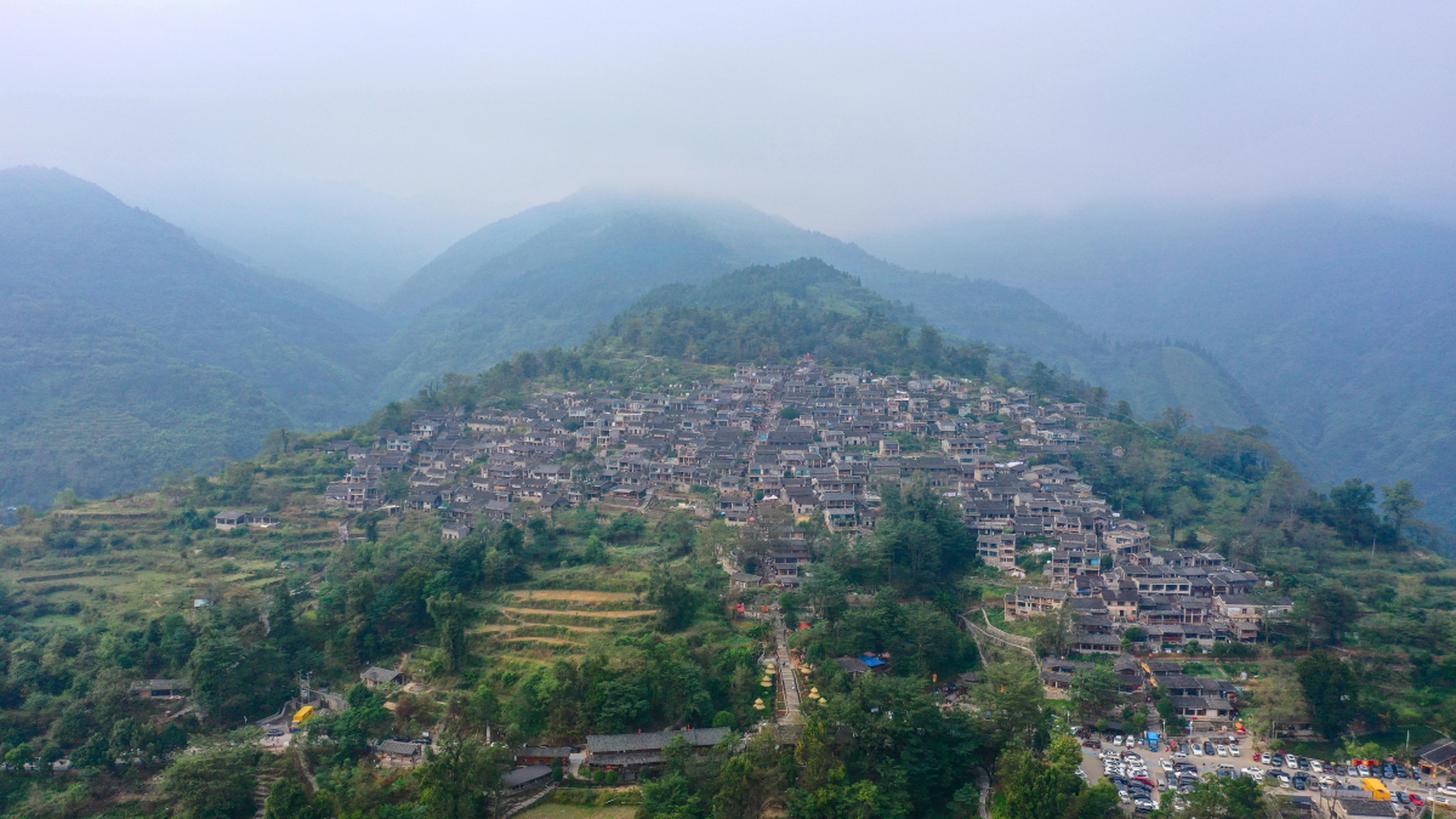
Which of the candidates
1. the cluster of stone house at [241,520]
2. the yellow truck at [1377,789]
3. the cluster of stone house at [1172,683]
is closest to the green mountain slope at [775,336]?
the cluster of stone house at [241,520]

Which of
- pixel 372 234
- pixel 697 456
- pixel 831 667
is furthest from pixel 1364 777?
pixel 372 234

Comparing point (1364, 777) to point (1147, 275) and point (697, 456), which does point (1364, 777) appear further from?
point (1147, 275)

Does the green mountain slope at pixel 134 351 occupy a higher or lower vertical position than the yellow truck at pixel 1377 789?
higher

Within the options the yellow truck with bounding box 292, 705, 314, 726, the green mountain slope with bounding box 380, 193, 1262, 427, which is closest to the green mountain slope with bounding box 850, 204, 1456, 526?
the green mountain slope with bounding box 380, 193, 1262, 427

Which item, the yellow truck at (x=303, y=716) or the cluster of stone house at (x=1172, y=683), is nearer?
the cluster of stone house at (x=1172, y=683)

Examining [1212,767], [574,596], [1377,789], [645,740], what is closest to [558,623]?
[574,596]

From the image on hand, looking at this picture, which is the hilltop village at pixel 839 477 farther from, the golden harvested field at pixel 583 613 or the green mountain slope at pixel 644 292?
the green mountain slope at pixel 644 292
